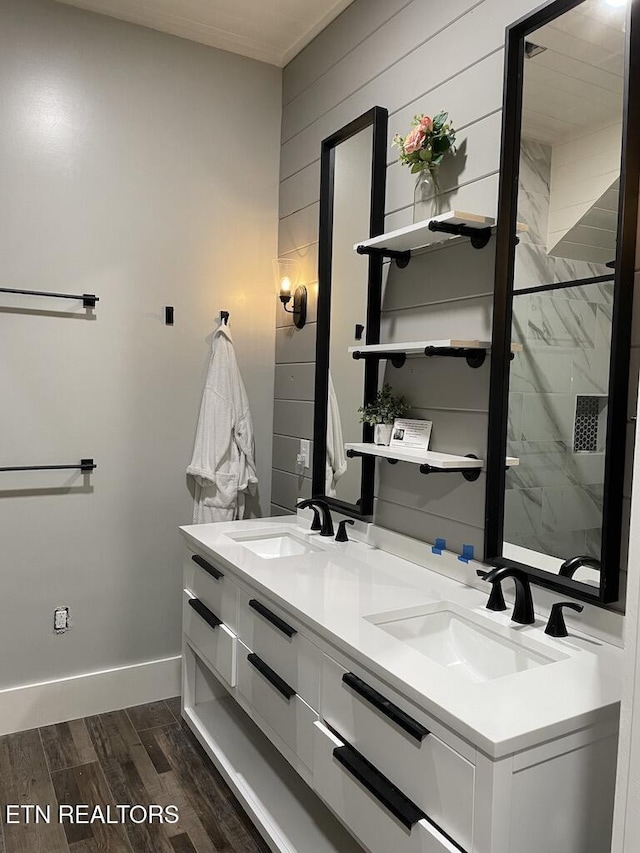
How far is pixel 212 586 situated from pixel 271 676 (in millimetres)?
534

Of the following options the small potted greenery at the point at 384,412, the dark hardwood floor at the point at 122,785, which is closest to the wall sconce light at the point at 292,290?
the small potted greenery at the point at 384,412

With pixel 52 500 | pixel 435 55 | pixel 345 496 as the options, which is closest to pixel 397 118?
pixel 435 55

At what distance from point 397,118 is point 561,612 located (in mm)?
1682

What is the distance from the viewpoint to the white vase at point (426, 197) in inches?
78.4

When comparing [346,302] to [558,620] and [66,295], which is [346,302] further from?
[558,620]

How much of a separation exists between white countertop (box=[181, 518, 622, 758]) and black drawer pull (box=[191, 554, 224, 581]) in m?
0.05

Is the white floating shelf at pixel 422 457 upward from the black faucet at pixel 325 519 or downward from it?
upward

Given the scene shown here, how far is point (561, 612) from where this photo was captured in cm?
152

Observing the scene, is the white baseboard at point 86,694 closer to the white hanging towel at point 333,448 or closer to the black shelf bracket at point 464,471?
the white hanging towel at point 333,448

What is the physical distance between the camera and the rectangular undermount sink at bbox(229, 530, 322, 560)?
2439 mm

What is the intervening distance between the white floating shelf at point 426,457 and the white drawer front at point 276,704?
713 mm

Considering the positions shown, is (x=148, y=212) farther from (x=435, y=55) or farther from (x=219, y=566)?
(x=219, y=566)

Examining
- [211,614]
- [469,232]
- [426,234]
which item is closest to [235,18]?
[426,234]

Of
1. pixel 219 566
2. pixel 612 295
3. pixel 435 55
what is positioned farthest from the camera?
pixel 219 566
